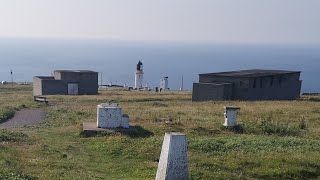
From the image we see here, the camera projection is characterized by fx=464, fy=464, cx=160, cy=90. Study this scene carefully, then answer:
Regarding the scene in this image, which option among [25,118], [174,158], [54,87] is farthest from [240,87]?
[174,158]

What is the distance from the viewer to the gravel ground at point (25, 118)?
25.9 meters

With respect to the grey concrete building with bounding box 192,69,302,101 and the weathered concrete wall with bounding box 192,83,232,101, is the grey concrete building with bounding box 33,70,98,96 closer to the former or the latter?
the grey concrete building with bounding box 192,69,302,101

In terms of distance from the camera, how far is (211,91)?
43.9 metres

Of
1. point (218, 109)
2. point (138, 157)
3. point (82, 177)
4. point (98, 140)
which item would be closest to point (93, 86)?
point (218, 109)

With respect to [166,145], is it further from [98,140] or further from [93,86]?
[93,86]

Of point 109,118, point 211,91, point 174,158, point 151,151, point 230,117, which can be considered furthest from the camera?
point 211,91

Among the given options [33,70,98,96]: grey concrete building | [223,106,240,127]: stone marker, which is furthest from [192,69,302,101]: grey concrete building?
[223,106,240,127]: stone marker

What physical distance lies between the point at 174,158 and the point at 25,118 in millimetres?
18967

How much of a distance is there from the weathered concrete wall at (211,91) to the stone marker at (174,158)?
105ft

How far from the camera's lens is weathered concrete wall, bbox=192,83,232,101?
43500 mm

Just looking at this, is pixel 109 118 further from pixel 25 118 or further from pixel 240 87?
pixel 240 87

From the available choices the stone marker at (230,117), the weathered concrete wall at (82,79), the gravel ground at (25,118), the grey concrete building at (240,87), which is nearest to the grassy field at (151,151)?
the stone marker at (230,117)

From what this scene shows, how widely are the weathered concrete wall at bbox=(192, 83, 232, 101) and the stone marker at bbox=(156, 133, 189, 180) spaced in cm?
3191

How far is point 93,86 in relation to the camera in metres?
55.7
